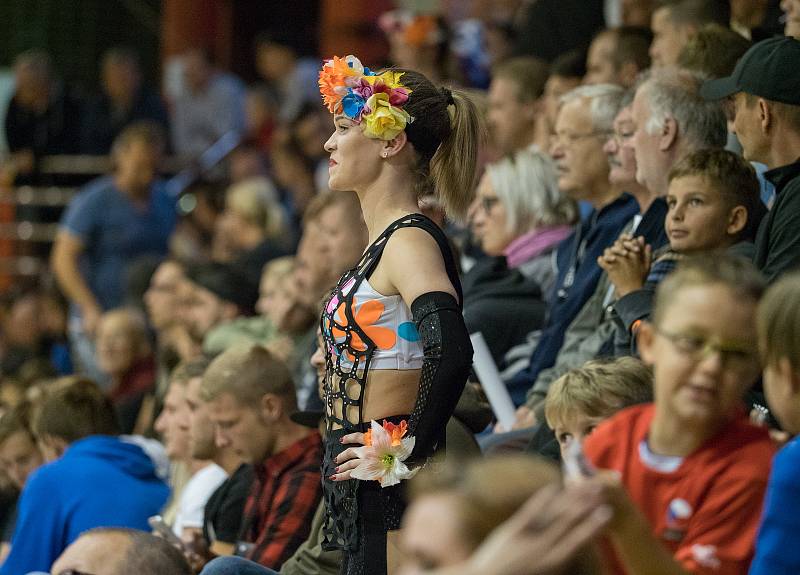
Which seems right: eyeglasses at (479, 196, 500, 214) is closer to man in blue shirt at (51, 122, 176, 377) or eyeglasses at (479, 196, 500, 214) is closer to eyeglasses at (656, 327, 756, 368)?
eyeglasses at (656, 327, 756, 368)

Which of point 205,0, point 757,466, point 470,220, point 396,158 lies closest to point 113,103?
point 205,0

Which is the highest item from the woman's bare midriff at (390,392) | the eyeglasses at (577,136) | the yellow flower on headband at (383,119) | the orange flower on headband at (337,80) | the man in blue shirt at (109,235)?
the orange flower on headband at (337,80)

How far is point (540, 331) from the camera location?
5.10 meters

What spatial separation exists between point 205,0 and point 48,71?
8.24 feet

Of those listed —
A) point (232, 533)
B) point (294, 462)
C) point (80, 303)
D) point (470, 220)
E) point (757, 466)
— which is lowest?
point (80, 303)

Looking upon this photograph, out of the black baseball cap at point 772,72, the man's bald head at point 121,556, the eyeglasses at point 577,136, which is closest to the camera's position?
the man's bald head at point 121,556

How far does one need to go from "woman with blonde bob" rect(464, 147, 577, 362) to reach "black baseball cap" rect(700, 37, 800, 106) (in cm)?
145

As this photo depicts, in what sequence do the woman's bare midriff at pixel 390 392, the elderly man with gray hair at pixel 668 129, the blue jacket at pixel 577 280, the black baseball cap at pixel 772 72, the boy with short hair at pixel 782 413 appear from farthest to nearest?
the blue jacket at pixel 577 280
the elderly man with gray hair at pixel 668 129
the black baseball cap at pixel 772 72
the woman's bare midriff at pixel 390 392
the boy with short hair at pixel 782 413

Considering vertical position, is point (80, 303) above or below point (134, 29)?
below

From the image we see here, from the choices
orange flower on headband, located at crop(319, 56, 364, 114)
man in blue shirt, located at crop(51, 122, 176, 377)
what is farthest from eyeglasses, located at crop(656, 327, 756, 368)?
man in blue shirt, located at crop(51, 122, 176, 377)

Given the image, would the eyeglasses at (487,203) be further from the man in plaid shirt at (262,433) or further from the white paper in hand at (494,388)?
the man in plaid shirt at (262,433)

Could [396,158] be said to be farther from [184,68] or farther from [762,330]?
[184,68]

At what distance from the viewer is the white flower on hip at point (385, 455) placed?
3039mm

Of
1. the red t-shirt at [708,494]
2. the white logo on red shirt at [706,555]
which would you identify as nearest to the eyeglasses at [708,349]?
the red t-shirt at [708,494]
